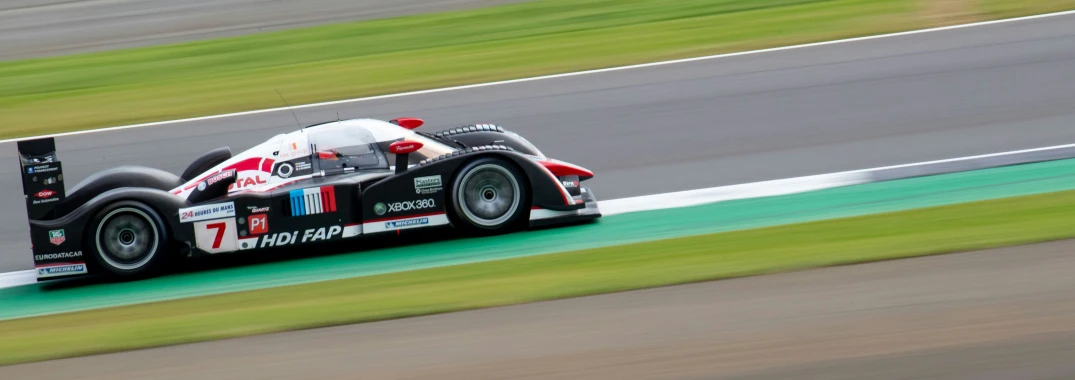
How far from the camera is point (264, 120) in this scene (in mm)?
13688

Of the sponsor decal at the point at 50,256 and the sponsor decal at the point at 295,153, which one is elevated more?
the sponsor decal at the point at 295,153

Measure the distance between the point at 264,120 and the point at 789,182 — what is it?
6374 millimetres

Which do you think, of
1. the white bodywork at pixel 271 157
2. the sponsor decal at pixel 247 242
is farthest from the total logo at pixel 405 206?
the sponsor decal at pixel 247 242

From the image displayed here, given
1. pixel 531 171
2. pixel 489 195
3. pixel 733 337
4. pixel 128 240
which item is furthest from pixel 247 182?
pixel 733 337

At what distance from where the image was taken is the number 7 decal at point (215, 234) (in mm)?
9055

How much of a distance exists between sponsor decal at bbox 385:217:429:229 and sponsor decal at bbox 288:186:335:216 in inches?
18.4

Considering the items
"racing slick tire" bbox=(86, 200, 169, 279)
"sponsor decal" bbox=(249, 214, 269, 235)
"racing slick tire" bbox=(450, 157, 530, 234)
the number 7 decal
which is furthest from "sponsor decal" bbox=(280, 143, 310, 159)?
"racing slick tire" bbox=(450, 157, 530, 234)

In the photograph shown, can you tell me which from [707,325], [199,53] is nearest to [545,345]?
[707,325]

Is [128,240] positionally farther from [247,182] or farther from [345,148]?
[345,148]

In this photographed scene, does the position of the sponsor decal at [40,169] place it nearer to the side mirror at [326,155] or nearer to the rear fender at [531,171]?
the side mirror at [326,155]

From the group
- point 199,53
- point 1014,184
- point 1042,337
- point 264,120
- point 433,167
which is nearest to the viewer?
point 1042,337

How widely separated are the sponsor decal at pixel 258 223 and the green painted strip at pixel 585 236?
0.34 metres

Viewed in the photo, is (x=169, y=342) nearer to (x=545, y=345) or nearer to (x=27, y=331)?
(x=27, y=331)

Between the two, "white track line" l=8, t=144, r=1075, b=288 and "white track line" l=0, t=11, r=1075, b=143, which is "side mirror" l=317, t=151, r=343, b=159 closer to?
"white track line" l=8, t=144, r=1075, b=288
